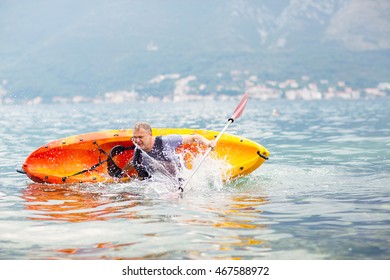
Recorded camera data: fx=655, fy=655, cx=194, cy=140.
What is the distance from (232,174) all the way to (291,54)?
15124 centimetres

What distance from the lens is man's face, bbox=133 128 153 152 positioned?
9.71 meters

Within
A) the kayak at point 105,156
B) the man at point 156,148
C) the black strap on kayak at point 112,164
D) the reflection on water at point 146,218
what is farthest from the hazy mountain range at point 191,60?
the reflection on water at point 146,218

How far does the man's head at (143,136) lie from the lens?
31.8 feet

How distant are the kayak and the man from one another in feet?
3.49

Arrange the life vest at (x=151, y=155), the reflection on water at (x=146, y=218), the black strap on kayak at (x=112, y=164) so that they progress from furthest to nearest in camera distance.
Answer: the black strap on kayak at (x=112, y=164), the life vest at (x=151, y=155), the reflection on water at (x=146, y=218)

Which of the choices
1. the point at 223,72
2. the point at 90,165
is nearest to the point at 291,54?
the point at 223,72

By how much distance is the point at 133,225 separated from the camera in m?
8.13

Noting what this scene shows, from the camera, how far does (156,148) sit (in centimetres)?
1002

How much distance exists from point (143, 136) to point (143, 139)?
0.17ft

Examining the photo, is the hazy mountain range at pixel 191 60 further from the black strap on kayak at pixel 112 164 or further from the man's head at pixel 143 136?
the man's head at pixel 143 136

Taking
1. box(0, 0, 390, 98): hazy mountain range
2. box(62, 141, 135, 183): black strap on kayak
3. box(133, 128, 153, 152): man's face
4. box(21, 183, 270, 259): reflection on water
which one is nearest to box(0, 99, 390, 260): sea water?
box(21, 183, 270, 259): reflection on water

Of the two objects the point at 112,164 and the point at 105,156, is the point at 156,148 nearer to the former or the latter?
the point at 112,164

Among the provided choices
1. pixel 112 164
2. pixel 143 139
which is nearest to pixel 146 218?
pixel 143 139
